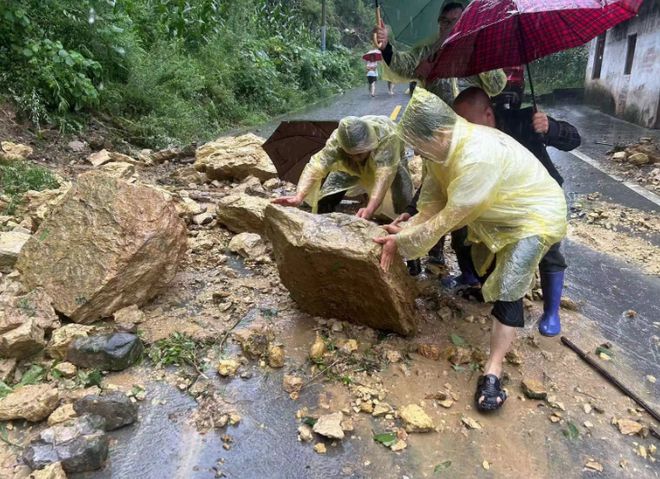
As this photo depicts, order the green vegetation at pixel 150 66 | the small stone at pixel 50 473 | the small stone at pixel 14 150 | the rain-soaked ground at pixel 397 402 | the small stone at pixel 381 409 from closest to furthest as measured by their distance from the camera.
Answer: the small stone at pixel 50 473 < the rain-soaked ground at pixel 397 402 < the small stone at pixel 381 409 < the small stone at pixel 14 150 < the green vegetation at pixel 150 66

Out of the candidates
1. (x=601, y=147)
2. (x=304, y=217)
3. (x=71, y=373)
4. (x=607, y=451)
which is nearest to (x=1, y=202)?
(x=71, y=373)

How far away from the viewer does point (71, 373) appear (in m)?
2.53

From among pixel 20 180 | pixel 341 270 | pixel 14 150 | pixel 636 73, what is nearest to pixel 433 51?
pixel 341 270

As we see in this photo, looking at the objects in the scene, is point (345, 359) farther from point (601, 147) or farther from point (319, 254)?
point (601, 147)

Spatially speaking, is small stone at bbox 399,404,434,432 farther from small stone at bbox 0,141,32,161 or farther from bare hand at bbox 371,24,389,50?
small stone at bbox 0,141,32,161

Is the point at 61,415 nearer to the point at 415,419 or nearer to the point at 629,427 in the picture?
the point at 415,419

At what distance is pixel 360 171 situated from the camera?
3.83 m

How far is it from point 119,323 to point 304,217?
4.01 feet

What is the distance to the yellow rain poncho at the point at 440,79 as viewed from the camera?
3.34m

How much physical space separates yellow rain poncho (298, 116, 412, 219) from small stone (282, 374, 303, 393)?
4.64 ft

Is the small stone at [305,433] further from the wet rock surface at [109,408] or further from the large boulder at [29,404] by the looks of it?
the large boulder at [29,404]

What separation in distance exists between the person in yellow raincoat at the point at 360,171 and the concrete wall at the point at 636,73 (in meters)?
9.50

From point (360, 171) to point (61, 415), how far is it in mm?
2475

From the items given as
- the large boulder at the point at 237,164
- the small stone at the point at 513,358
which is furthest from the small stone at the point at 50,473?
the large boulder at the point at 237,164
